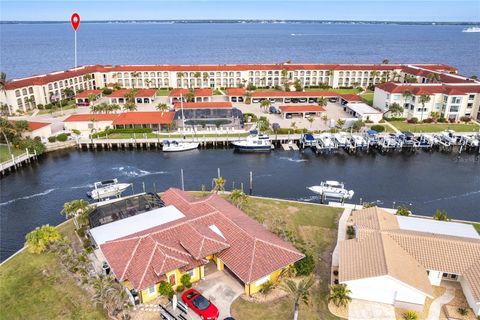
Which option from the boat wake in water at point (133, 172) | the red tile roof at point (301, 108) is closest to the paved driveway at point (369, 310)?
the boat wake in water at point (133, 172)

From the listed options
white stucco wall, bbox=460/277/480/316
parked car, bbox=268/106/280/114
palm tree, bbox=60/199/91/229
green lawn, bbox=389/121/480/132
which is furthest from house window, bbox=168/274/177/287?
parked car, bbox=268/106/280/114

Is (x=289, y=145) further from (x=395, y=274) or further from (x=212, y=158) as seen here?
(x=395, y=274)

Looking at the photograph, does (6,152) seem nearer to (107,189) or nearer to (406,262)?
(107,189)

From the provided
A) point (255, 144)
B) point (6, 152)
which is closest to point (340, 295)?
point (255, 144)

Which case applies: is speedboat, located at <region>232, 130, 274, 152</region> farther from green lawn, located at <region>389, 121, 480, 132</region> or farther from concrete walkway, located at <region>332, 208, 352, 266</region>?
green lawn, located at <region>389, 121, 480, 132</region>

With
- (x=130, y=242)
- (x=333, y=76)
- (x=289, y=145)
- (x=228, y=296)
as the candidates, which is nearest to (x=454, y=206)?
(x=289, y=145)

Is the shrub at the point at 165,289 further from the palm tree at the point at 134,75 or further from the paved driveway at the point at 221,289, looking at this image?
the palm tree at the point at 134,75
